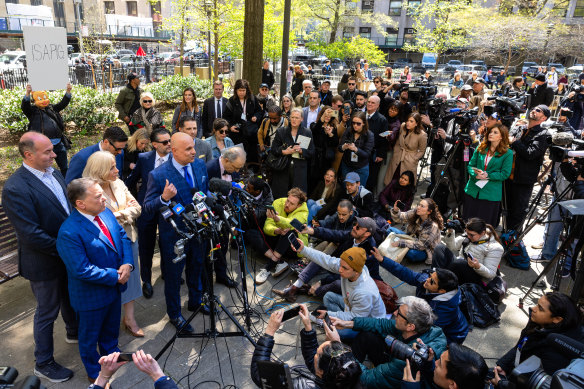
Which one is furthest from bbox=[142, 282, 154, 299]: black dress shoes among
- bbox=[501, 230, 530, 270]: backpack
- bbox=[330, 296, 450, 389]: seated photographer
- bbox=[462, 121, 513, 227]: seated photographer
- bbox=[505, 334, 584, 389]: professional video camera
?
bbox=[501, 230, 530, 270]: backpack

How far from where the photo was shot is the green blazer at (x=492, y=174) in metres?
5.27

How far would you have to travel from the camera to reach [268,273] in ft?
16.5

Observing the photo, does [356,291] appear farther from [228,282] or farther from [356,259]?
[228,282]

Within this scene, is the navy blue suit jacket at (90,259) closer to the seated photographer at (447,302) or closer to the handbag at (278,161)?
the seated photographer at (447,302)

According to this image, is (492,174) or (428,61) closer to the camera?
(492,174)

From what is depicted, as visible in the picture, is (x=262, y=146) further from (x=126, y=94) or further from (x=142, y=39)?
(x=142, y=39)

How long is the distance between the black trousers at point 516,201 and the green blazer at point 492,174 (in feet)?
1.35

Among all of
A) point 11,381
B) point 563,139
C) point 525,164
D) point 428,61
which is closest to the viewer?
point 11,381

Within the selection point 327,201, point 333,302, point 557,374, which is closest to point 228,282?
point 333,302

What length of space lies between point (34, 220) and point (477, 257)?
4.26 m

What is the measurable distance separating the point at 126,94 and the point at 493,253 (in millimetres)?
6272

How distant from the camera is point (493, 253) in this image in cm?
431

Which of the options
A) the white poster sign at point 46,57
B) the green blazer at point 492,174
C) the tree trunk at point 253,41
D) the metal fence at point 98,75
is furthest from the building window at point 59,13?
the green blazer at point 492,174

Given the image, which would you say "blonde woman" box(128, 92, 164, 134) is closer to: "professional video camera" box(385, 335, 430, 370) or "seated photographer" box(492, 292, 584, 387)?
"professional video camera" box(385, 335, 430, 370)
